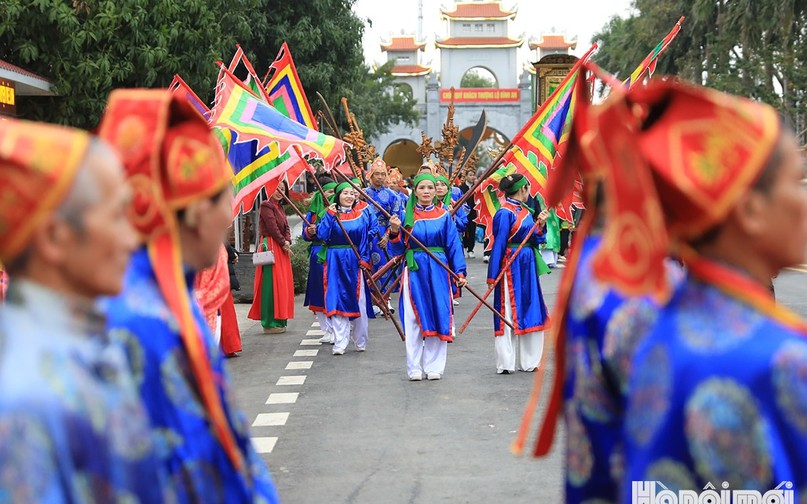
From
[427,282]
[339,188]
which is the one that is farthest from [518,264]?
[339,188]

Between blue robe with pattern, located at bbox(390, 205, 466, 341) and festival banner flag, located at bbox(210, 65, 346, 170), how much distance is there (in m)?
0.95

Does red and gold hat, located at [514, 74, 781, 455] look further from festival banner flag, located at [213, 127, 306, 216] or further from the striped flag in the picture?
festival banner flag, located at [213, 127, 306, 216]

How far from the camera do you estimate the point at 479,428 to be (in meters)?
7.74

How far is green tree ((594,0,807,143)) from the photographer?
26.0 m

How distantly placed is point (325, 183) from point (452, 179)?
3206mm

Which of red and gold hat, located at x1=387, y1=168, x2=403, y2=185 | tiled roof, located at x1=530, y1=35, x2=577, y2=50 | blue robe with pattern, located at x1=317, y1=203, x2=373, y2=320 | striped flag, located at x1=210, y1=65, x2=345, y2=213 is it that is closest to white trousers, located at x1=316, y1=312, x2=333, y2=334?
blue robe with pattern, located at x1=317, y1=203, x2=373, y2=320

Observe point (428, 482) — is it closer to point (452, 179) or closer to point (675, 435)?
point (675, 435)

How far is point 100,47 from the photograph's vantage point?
1432cm

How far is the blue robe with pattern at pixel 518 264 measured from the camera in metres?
10.2

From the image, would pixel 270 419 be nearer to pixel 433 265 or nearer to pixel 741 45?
pixel 433 265

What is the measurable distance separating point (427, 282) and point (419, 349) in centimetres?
56

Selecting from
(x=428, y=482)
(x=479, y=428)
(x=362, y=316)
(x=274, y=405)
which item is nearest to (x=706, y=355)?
(x=428, y=482)
